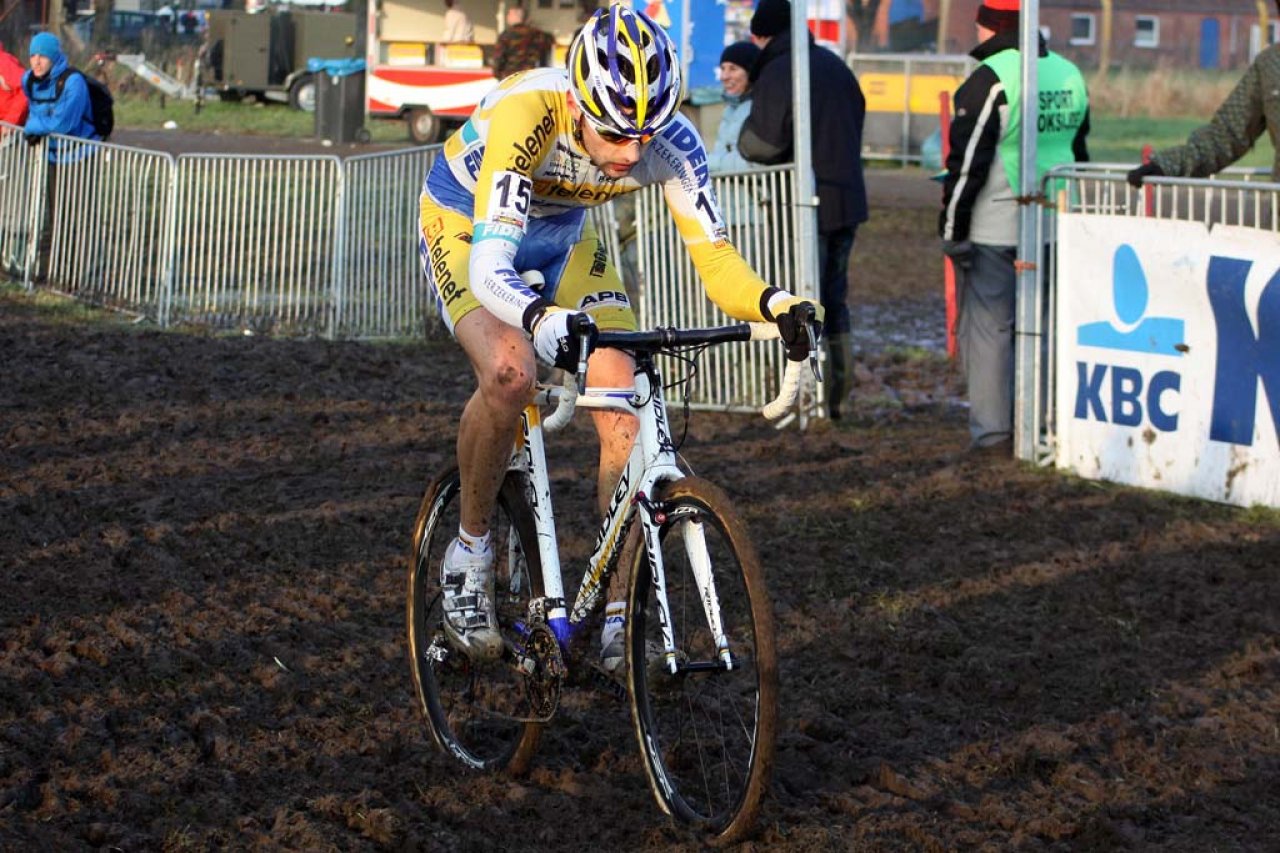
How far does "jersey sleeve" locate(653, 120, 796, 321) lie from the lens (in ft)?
16.3

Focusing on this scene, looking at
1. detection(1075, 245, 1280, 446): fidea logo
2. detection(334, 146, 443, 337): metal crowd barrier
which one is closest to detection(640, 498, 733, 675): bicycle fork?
detection(1075, 245, 1280, 446): fidea logo

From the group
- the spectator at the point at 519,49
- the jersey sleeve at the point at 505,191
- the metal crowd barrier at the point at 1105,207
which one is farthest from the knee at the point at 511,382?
the spectator at the point at 519,49

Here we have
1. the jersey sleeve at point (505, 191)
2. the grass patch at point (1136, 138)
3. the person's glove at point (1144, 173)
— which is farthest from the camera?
the grass patch at point (1136, 138)

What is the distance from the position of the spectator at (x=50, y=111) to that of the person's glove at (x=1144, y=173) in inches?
374

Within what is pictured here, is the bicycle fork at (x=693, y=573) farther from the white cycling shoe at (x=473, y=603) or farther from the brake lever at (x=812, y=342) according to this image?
the white cycling shoe at (x=473, y=603)

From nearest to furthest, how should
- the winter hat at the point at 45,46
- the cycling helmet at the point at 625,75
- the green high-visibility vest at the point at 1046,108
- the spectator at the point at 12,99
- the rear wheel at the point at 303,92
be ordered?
the cycling helmet at the point at 625,75, the green high-visibility vest at the point at 1046,108, the winter hat at the point at 45,46, the spectator at the point at 12,99, the rear wheel at the point at 303,92

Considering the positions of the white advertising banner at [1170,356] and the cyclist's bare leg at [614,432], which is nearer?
the cyclist's bare leg at [614,432]

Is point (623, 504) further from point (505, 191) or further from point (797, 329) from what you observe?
point (505, 191)

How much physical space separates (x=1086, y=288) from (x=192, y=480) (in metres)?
4.63

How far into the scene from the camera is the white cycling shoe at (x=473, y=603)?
523 centimetres

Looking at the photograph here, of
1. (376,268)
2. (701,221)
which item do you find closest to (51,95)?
(376,268)

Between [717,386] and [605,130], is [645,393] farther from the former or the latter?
[717,386]

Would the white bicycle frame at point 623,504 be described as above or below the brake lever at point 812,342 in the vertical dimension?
below

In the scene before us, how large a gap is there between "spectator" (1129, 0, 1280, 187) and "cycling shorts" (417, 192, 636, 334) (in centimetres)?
447
